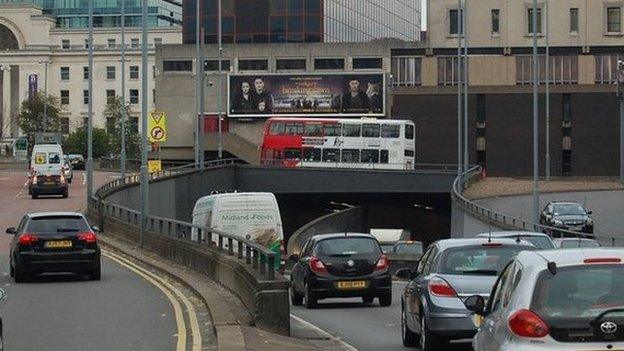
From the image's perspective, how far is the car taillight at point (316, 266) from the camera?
2681 cm

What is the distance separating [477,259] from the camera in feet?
56.4

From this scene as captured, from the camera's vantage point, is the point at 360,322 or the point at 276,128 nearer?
the point at 360,322

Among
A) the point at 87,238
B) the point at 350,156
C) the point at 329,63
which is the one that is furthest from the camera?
the point at 329,63

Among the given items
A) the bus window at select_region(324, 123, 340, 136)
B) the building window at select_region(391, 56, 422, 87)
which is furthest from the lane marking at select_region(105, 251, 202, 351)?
the building window at select_region(391, 56, 422, 87)

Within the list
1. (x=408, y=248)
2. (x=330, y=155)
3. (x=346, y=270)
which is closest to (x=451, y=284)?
(x=346, y=270)

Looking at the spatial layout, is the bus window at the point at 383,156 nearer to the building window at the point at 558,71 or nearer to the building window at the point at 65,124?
the building window at the point at 558,71

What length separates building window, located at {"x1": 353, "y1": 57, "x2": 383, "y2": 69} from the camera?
379ft

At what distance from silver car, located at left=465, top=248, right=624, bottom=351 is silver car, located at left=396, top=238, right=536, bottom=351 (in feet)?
19.6

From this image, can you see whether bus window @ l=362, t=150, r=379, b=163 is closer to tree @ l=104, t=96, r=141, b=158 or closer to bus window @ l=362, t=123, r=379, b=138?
bus window @ l=362, t=123, r=379, b=138

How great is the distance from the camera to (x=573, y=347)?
9969 mm

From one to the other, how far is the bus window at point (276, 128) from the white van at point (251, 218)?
49.3 metres

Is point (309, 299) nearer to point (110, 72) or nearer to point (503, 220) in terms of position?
point (503, 220)

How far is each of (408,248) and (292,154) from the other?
1337 inches

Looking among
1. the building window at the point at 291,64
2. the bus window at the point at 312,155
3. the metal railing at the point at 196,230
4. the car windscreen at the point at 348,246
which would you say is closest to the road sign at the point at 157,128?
the metal railing at the point at 196,230
